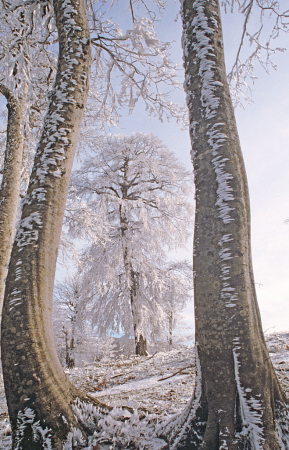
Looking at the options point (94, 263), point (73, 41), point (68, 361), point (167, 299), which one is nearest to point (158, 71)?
point (73, 41)

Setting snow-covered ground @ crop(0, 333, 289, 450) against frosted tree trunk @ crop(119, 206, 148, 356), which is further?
frosted tree trunk @ crop(119, 206, 148, 356)

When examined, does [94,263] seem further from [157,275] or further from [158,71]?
[158,71]

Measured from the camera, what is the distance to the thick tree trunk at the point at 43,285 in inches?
65.6

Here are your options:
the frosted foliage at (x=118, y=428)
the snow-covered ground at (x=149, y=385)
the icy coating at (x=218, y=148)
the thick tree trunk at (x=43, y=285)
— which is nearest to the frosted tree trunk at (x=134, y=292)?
the snow-covered ground at (x=149, y=385)

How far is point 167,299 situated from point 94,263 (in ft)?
11.4

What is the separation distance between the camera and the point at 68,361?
1666 centimetres

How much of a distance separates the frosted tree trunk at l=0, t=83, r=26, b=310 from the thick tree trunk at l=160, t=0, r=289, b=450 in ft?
A: 14.0

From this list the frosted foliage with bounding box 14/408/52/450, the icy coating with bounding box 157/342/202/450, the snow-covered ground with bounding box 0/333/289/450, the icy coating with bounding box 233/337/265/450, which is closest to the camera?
the icy coating with bounding box 233/337/265/450

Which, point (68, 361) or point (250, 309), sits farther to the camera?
point (68, 361)

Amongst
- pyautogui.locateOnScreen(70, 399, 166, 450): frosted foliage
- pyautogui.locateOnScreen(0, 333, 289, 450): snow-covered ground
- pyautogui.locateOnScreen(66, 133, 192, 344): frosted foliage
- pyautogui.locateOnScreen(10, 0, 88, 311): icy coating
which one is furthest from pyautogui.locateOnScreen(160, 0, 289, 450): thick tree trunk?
pyautogui.locateOnScreen(66, 133, 192, 344): frosted foliage

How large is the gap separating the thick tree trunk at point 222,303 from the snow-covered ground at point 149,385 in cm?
57

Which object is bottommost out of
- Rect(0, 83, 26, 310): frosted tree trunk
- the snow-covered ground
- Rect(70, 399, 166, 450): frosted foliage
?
the snow-covered ground

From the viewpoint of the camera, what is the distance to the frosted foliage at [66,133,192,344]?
10.2 metres

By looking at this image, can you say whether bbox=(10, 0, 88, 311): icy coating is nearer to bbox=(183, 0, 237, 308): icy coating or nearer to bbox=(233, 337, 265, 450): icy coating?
bbox=(183, 0, 237, 308): icy coating
